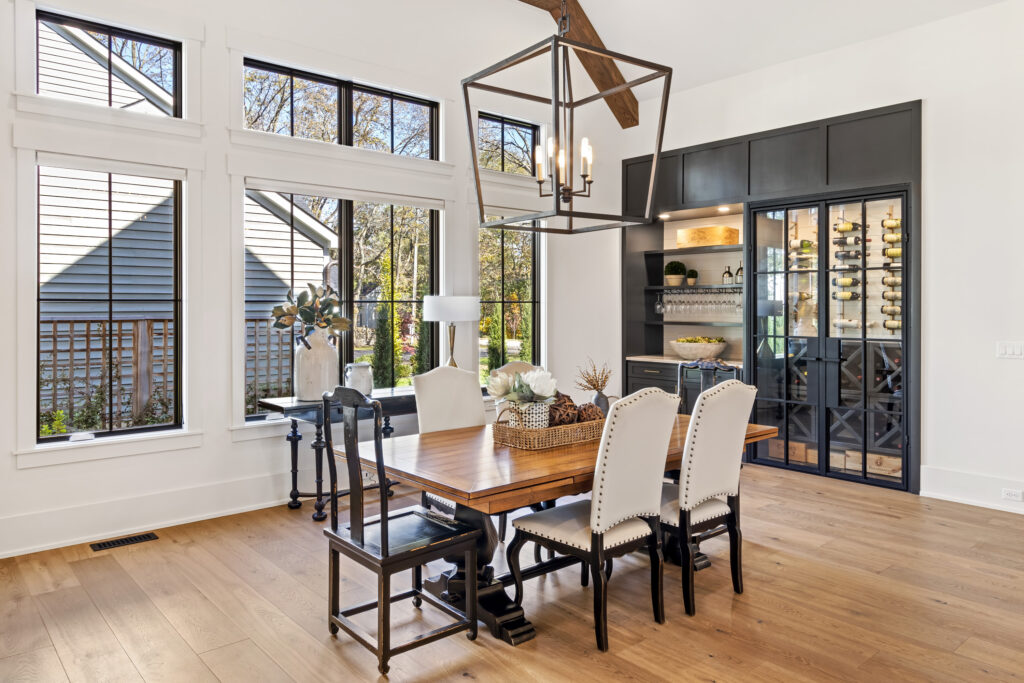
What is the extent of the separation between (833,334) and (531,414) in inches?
128

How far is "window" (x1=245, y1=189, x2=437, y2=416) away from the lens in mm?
4711

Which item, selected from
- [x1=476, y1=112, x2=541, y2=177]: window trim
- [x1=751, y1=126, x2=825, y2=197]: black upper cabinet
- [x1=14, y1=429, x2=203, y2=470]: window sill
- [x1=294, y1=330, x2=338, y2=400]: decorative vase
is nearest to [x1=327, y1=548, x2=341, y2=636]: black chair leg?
[x1=294, y1=330, x2=338, y2=400]: decorative vase

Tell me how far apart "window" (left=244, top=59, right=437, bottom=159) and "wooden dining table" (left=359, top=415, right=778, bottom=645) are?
2680 mm

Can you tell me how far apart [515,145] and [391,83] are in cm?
148

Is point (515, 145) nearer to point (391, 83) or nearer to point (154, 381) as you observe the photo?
point (391, 83)

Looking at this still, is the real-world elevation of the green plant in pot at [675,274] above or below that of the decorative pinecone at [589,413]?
above

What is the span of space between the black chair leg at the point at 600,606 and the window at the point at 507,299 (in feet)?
11.4

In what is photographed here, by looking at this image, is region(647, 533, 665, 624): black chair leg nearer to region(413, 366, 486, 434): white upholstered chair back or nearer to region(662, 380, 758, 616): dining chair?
region(662, 380, 758, 616): dining chair

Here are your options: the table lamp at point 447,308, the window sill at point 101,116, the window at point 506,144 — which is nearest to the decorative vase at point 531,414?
the table lamp at point 447,308

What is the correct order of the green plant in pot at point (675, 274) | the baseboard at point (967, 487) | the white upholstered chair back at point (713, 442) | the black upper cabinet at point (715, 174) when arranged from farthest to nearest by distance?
the green plant in pot at point (675, 274)
the black upper cabinet at point (715, 174)
the baseboard at point (967, 487)
the white upholstered chair back at point (713, 442)

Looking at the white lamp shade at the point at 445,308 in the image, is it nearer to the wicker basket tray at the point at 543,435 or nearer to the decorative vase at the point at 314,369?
the decorative vase at the point at 314,369

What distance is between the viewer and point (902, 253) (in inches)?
194

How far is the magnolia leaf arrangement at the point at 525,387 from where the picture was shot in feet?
9.99

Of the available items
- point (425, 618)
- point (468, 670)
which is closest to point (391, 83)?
point (425, 618)
